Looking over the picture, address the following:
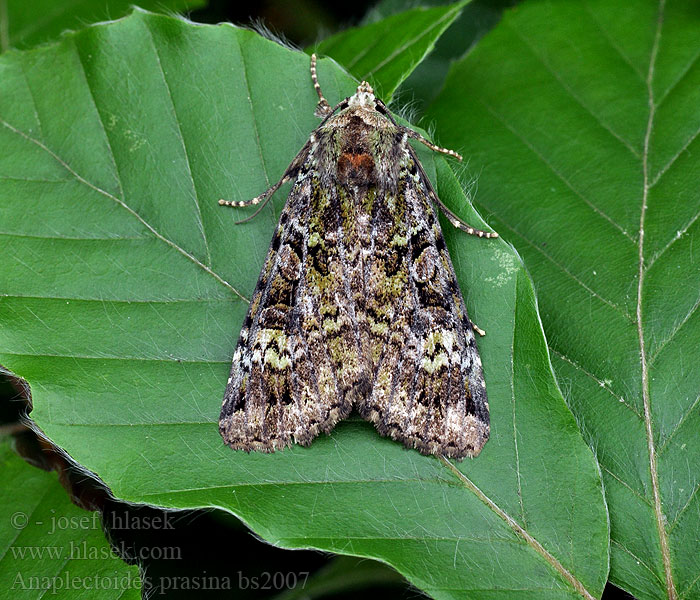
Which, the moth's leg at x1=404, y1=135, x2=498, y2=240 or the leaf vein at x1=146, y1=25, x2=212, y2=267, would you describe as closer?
the moth's leg at x1=404, y1=135, x2=498, y2=240

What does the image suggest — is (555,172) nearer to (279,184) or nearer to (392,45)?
(392,45)

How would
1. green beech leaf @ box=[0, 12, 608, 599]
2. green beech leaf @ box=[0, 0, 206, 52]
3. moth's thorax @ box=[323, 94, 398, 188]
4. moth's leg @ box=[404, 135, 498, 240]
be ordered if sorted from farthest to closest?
green beech leaf @ box=[0, 0, 206, 52] < moth's thorax @ box=[323, 94, 398, 188] < moth's leg @ box=[404, 135, 498, 240] < green beech leaf @ box=[0, 12, 608, 599]

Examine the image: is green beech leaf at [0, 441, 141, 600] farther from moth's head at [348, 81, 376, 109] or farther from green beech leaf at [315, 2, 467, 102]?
green beech leaf at [315, 2, 467, 102]

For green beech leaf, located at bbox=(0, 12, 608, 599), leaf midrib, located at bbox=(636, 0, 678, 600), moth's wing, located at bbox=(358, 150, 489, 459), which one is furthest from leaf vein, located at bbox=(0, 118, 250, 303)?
leaf midrib, located at bbox=(636, 0, 678, 600)

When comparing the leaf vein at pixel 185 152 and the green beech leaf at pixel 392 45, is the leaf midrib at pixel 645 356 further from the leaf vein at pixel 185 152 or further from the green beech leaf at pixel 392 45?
the leaf vein at pixel 185 152

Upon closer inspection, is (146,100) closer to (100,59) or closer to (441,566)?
(100,59)

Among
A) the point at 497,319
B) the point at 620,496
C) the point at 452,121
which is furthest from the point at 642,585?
the point at 452,121

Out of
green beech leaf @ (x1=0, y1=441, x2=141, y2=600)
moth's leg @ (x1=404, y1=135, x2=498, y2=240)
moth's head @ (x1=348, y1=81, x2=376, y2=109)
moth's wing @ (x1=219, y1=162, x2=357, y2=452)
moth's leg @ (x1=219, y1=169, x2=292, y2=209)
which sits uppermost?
moth's head @ (x1=348, y1=81, x2=376, y2=109)

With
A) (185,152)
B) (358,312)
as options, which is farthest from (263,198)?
(358,312)
